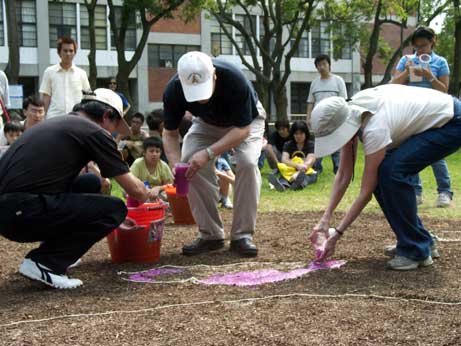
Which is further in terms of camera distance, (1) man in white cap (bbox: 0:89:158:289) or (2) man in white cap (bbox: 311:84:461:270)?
(2) man in white cap (bbox: 311:84:461:270)

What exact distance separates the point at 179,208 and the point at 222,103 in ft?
6.08

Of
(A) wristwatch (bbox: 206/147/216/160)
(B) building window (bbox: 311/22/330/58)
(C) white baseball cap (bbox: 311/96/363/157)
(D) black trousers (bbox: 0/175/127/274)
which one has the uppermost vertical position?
(B) building window (bbox: 311/22/330/58)

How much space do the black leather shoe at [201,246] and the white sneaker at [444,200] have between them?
295 centimetres

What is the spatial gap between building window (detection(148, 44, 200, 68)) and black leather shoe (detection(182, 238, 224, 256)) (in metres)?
30.1

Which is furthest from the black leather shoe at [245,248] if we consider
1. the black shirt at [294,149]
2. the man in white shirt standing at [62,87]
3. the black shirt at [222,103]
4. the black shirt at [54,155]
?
the black shirt at [294,149]

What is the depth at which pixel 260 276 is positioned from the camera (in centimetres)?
397

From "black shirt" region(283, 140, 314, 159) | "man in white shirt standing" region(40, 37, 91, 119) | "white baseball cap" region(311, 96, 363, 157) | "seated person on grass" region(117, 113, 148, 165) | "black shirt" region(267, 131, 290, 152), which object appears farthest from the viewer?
"black shirt" region(267, 131, 290, 152)

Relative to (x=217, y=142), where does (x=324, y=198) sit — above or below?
below

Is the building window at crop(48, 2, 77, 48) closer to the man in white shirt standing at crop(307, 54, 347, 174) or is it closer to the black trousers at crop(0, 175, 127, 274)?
the man in white shirt standing at crop(307, 54, 347, 174)

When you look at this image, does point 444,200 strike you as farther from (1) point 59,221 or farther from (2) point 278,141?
(1) point 59,221

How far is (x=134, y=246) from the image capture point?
4418 mm

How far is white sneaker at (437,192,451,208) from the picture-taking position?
680 cm

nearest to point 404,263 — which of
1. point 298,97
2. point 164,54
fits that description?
point 164,54

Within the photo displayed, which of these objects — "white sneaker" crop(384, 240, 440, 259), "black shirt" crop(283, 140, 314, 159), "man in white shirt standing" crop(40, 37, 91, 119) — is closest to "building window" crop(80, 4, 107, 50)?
"black shirt" crop(283, 140, 314, 159)
